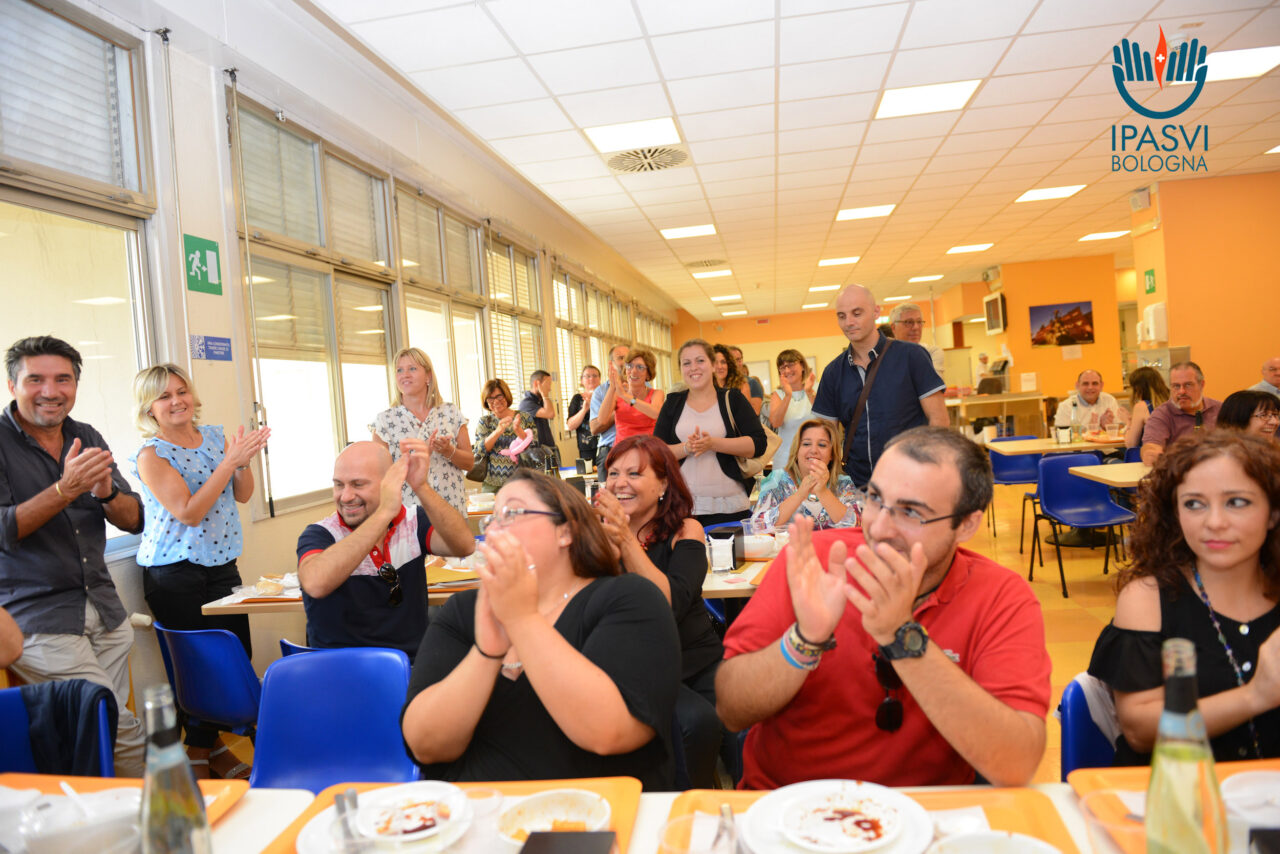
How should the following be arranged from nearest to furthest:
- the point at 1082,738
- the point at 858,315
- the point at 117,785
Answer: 1. the point at 117,785
2. the point at 1082,738
3. the point at 858,315

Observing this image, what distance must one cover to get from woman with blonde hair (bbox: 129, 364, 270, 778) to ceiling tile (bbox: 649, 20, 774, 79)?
10.5 ft

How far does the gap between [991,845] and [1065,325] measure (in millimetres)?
15120

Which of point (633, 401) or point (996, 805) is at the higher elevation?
point (633, 401)

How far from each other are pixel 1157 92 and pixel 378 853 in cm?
715

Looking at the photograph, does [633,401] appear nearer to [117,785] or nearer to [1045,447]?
[1045,447]

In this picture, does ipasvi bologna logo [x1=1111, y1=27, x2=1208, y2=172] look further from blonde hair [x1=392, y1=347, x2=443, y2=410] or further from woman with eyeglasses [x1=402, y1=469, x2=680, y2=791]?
woman with eyeglasses [x1=402, y1=469, x2=680, y2=791]

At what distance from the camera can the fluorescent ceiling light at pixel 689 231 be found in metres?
9.44

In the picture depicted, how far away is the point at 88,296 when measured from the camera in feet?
11.1

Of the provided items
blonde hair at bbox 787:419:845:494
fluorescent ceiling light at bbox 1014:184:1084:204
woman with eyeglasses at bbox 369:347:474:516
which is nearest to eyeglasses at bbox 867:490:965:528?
blonde hair at bbox 787:419:845:494

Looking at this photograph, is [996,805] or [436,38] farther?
[436,38]

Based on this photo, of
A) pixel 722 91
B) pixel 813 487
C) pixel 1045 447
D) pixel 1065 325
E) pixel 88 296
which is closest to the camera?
pixel 88 296

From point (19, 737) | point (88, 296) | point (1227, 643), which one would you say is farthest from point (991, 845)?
point (88, 296)

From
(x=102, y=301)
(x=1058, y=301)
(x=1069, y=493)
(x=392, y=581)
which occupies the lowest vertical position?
(x=1069, y=493)

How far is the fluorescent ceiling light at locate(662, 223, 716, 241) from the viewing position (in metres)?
9.44
